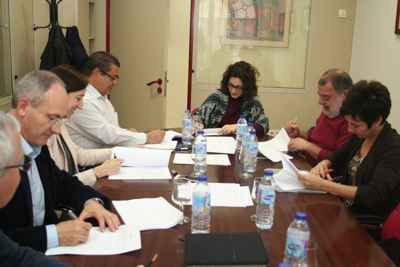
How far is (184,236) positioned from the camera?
59.9 inches

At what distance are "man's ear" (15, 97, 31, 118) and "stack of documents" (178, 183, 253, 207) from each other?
0.71m

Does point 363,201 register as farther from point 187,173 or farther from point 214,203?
→ point 187,173

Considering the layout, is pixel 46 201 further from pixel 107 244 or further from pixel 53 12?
pixel 53 12

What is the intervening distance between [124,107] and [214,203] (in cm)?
330

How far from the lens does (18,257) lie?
1.16 meters

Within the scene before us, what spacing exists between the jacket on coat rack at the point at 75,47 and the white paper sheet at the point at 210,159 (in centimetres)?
164

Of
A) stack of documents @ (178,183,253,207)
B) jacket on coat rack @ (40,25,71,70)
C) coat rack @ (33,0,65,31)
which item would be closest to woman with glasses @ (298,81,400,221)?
stack of documents @ (178,183,253,207)

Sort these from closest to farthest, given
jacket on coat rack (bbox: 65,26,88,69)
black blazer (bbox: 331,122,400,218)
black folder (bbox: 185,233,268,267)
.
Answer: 1. black folder (bbox: 185,233,268,267)
2. black blazer (bbox: 331,122,400,218)
3. jacket on coat rack (bbox: 65,26,88,69)

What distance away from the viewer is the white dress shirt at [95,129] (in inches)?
112

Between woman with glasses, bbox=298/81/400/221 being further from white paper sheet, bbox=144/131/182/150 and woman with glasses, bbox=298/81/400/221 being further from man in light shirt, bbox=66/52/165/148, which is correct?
man in light shirt, bbox=66/52/165/148

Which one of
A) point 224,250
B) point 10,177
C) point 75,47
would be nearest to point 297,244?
point 224,250

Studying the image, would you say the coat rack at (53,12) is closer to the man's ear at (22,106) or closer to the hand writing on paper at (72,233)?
the man's ear at (22,106)

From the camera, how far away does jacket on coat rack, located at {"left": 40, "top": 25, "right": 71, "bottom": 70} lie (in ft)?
12.0

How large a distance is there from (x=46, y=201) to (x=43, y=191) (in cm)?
4
